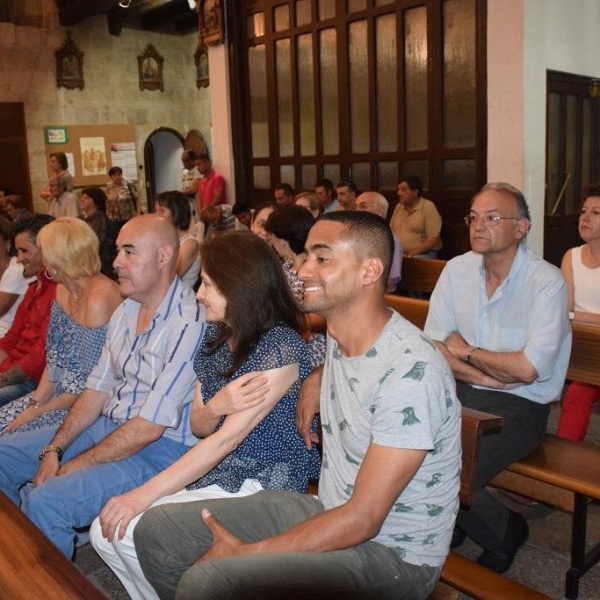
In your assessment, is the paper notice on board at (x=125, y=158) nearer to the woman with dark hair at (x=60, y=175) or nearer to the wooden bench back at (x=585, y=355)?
the woman with dark hair at (x=60, y=175)

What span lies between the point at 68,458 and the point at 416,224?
452 centimetres

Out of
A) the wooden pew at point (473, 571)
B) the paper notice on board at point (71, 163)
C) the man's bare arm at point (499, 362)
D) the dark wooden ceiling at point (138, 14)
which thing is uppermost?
the dark wooden ceiling at point (138, 14)

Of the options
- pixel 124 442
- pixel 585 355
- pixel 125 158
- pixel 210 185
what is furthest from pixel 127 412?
pixel 125 158

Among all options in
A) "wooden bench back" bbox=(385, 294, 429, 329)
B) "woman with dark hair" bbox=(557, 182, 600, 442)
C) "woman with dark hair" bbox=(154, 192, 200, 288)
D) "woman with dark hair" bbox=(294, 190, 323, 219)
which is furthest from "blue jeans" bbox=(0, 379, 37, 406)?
"woman with dark hair" bbox=(294, 190, 323, 219)

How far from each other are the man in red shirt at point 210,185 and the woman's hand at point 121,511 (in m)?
6.92

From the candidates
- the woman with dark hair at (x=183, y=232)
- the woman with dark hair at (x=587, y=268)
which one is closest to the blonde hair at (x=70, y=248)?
the woman with dark hair at (x=183, y=232)

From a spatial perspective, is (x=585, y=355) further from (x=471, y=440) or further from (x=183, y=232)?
(x=183, y=232)

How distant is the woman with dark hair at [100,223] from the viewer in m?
6.23

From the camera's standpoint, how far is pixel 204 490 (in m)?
2.16

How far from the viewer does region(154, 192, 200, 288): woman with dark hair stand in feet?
15.9

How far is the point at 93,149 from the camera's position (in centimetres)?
1309

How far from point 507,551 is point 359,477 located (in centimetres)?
134

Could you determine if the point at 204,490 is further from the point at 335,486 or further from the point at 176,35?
the point at 176,35

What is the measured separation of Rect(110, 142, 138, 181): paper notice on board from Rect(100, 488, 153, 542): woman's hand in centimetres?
1214
